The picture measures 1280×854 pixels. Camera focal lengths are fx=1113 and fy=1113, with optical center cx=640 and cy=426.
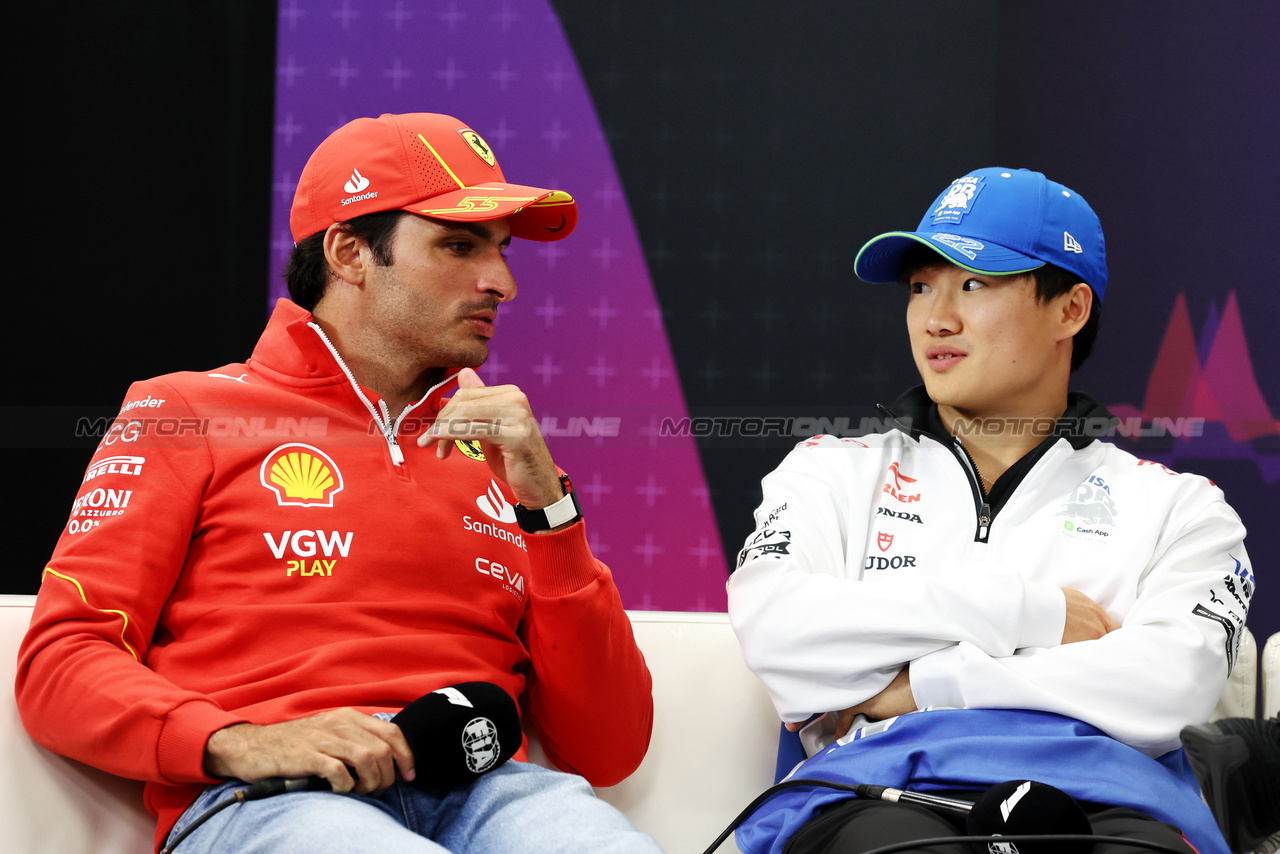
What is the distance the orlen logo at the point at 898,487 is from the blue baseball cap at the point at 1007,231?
0.30 metres

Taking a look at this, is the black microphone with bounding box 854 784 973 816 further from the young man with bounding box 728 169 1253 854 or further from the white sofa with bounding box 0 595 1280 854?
the white sofa with bounding box 0 595 1280 854

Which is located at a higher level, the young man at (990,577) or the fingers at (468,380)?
the fingers at (468,380)

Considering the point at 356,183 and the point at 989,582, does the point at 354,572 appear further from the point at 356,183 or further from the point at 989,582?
the point at 989,582

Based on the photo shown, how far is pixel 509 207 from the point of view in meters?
1.52

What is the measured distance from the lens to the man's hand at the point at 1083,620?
4.44 feet

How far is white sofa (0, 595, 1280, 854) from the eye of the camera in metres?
1.37

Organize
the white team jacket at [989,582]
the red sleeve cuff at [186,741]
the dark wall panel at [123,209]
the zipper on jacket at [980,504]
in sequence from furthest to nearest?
1. the dark wall panel at [123,209]
2. the zipper on jacket at [980,504]
3. the white team jacket at [989,582]
4. the red sleeve cuff at [186,741]

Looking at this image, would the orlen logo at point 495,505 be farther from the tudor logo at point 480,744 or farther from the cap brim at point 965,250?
the cap brim at point 965,250

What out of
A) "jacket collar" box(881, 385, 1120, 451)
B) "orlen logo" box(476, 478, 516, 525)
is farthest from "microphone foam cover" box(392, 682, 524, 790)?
"jacket collar" box(881, 385, 1120, 451)

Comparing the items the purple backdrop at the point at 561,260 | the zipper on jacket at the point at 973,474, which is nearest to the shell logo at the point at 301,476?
the zipper on jacket at the point at 973,474

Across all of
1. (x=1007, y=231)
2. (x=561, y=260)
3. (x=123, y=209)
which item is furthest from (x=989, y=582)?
(x=123, y=209)

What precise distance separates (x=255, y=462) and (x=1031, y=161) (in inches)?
79.9

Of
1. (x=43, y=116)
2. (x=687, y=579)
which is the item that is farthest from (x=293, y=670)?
(x=43, y=116)

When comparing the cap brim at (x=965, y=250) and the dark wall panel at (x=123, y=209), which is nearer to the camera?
the cap brim at (x=965, y=250)
